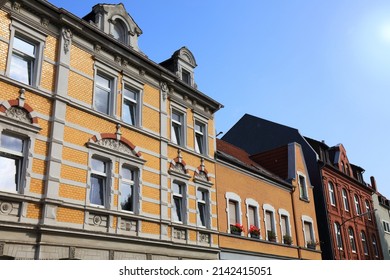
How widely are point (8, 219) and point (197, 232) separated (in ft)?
25.8

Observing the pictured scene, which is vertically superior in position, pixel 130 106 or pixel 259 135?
pixel 259 135

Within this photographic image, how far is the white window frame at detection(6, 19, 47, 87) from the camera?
1220cm

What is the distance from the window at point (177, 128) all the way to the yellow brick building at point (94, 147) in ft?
0.15

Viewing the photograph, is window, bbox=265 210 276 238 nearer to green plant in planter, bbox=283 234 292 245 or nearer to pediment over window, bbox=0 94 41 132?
green plant in planter, bbox=283 234 292 245

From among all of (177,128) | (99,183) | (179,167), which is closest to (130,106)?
(177,128)

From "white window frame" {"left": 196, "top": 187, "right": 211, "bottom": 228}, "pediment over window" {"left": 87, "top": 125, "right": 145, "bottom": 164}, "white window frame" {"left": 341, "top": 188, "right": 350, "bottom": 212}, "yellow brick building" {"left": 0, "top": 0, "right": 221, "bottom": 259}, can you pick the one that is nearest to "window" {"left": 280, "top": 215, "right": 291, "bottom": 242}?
"yellow brick building" {"left": 0, "top": 0, "right": 221, "bottom": 259}

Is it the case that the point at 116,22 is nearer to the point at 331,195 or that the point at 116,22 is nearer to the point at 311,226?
the point at 311,226

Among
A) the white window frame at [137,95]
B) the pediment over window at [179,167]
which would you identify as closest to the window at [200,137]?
the pediment over window at [179,167]

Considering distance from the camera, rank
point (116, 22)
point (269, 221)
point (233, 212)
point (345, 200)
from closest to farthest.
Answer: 1. point (116, 22)
2. point (233, 212)
3. point (269, 221)
4. point (345, 200)

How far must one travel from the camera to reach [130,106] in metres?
15.9

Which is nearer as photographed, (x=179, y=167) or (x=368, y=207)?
(x=179, y=167)

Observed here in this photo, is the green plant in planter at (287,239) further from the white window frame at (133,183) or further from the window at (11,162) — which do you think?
the window at (11,162)

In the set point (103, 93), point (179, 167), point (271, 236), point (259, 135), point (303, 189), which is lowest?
point (271, 236)

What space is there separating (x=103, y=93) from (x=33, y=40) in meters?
2.95
